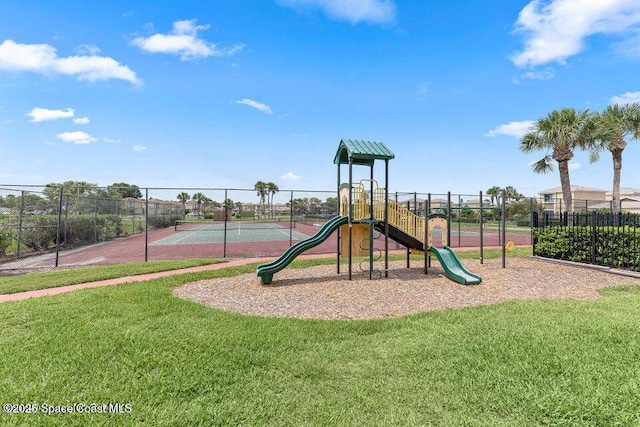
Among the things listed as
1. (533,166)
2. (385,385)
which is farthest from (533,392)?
(533,166)

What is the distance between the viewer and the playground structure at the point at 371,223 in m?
8.30

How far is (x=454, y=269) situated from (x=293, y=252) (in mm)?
4286

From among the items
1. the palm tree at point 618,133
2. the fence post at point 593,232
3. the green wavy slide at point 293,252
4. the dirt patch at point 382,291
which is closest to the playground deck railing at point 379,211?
the green wavy slide at point 293,252

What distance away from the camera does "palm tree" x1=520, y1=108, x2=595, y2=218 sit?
17.3 m

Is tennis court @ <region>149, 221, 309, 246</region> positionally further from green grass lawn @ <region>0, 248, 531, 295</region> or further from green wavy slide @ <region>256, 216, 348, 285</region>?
green wavy slide @ <region>256, 216, 348, 285</region>

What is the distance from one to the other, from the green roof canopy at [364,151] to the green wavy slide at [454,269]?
3.06 metres

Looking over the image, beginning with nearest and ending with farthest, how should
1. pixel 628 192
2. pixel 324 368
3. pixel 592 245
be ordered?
pixel 324 368, pixel 592 245, pixel 628 192

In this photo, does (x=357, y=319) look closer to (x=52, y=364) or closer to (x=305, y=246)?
(x=305, y=246)

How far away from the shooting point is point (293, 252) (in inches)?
321

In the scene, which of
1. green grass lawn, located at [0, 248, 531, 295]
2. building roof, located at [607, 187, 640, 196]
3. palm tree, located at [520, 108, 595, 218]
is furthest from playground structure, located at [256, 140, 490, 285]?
building roof, located at [607, 187, 640, 196]

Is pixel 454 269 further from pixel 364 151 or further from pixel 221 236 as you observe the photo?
pixel 221 236

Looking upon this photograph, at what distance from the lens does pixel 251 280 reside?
320 inches

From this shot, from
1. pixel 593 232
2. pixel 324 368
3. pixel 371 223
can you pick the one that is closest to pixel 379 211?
pixel 371 223

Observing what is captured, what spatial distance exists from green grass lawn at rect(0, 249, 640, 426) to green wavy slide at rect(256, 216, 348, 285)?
277cm
